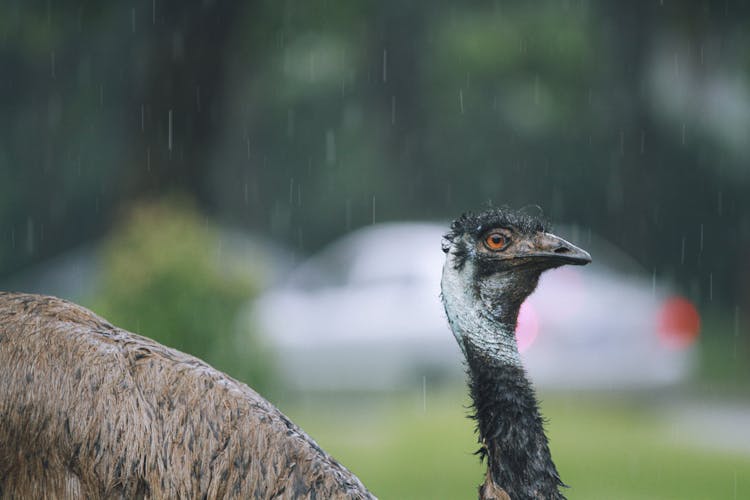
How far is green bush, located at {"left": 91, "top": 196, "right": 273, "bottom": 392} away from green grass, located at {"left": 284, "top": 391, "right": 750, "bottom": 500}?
4.47ft

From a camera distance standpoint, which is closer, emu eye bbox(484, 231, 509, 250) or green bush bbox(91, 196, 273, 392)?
emu eye bbox(484, 231, 509, 250)

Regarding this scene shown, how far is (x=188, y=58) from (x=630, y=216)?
931 cm

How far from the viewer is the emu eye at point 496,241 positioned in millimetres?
4699

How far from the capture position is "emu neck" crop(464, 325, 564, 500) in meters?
4.39

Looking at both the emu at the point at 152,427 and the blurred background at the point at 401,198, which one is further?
the blurred background at the point at 401,198

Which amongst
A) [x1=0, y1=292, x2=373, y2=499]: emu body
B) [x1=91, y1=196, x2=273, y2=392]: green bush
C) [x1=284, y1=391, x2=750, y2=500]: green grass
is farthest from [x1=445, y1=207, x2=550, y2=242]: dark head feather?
[x1=91, y1=196, x2=273, y2=392]: green bush

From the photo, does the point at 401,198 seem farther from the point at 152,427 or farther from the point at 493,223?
the point at 152,427

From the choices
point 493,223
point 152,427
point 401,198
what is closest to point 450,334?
point 493,223

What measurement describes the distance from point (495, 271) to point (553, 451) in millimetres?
6686

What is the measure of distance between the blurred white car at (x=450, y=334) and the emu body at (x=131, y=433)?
10078 mm

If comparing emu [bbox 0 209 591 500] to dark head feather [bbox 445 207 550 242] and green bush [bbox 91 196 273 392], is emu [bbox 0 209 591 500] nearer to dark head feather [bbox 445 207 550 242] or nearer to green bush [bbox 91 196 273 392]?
dark head feather [bbox 445 207 550 242]

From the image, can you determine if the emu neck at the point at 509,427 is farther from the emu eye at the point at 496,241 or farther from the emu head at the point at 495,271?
the emu eye at the point at 496,241

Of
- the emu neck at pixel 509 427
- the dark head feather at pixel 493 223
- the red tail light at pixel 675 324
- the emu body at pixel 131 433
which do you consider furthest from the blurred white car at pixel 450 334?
the emu body at pixel 131 433

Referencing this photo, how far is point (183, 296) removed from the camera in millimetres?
9594
